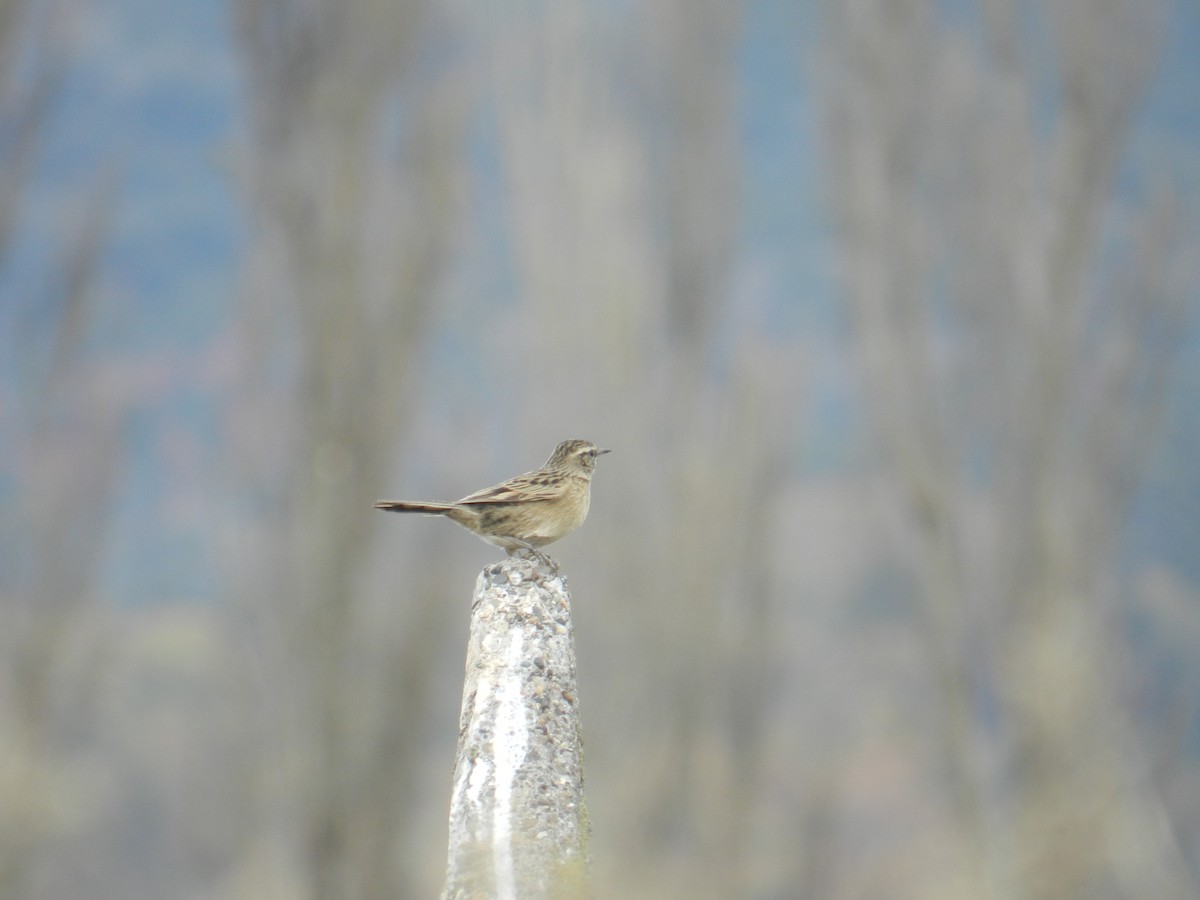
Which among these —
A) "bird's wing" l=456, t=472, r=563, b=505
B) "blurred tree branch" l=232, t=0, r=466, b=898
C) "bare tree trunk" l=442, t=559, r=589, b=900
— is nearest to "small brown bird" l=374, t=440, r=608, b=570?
"bird's wing" l=456, t=472, r=563, b=505

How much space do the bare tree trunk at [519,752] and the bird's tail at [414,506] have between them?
146 mm

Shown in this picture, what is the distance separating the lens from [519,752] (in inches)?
41.1

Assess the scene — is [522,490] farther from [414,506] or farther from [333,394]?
[333,394]

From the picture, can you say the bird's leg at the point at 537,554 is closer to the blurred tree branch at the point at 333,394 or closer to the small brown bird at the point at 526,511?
the small brown bird at the point at 526,511

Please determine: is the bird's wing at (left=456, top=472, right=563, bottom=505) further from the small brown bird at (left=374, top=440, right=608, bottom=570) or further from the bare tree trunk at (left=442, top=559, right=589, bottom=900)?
the bare tree trunk at (left=442, top=559, right=589, bottom=900)

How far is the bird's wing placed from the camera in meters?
1.51

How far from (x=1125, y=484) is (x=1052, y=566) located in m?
0.79

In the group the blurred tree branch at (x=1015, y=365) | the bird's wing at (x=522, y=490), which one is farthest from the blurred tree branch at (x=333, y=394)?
the bird's wing at (x=522, y=490)

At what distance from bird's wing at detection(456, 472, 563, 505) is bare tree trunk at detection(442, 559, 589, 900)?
0.29m

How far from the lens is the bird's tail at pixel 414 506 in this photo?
128 cm

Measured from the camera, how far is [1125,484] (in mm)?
6512

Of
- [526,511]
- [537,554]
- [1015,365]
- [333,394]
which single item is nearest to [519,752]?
[537,554]

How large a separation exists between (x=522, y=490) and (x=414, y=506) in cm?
28

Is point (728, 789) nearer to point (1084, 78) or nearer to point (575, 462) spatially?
point (1084, 78)
